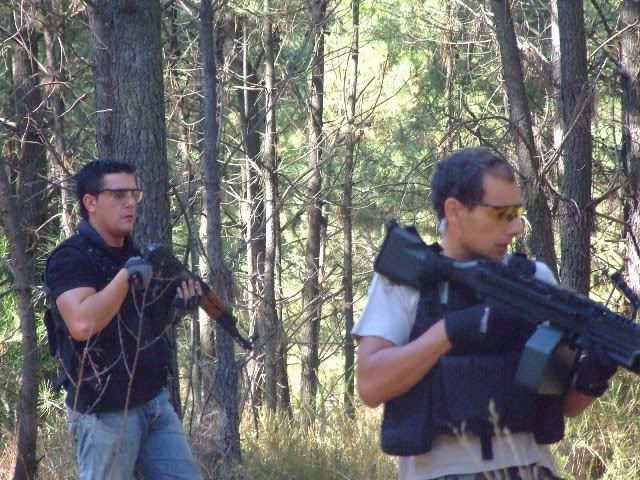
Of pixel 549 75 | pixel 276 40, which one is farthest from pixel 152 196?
pixel 276 40

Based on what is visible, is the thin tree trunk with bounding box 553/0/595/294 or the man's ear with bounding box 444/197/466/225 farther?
the thin tree trunk with bounding box 553/0/595/294

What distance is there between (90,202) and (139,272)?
20.6 inches

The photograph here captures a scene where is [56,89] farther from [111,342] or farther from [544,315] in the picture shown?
[544,315]

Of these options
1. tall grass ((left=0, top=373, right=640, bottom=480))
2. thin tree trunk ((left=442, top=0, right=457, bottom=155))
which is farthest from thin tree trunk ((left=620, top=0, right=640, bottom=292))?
thin tree trunk ((left=442, top=0, right=457, bottom=155))

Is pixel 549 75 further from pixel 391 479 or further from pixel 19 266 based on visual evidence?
pixel 19 266

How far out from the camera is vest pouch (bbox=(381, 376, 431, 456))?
2.53 meters

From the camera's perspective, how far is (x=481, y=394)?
2510 mm

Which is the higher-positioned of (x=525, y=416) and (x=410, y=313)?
(x=410, y=313)

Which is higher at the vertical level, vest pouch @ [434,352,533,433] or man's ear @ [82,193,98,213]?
man's ear @ [82,193,98,213]

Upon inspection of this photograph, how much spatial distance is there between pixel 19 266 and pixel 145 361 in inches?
113

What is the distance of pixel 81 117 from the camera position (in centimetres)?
1240

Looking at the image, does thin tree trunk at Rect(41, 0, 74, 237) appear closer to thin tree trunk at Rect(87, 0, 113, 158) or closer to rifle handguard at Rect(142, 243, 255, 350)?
thin tree trunk at Rect(87, 0, 113, 158)

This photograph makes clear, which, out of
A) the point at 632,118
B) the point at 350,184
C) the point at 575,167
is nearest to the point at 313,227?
the point at 350,184

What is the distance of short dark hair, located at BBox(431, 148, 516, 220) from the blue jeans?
5.85 feet
